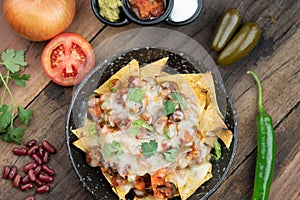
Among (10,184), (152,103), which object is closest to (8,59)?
(10,184)

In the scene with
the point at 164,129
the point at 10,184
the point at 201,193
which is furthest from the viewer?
the point at 10,184

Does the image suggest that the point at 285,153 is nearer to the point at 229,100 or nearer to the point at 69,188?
the point at 229,100

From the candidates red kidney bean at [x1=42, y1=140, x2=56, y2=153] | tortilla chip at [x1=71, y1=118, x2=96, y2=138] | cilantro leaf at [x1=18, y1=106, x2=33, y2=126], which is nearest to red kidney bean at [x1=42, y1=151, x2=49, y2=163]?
red kidney bean at [x1=42, y1=140, x2=56, y2=153]

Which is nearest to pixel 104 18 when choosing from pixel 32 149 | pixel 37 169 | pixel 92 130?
pixel 92 130

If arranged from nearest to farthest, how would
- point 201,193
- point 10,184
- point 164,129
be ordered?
point 164,129, point 201,193, point 10,184

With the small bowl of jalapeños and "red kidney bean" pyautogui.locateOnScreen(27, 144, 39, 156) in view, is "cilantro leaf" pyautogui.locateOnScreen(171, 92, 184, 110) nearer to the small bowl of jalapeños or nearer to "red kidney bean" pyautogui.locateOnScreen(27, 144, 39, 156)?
the small bowl of jalapeños

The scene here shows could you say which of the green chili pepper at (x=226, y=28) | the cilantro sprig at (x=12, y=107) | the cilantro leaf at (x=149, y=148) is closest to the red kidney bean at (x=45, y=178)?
the cilantro sprig at (x=12, y=107)

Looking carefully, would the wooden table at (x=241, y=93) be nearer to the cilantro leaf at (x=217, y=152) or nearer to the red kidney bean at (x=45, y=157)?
the red kidney bean at (x=45, y=157)
